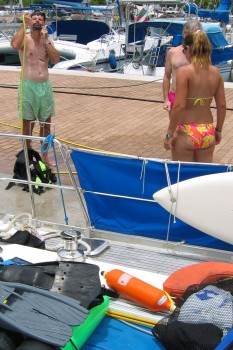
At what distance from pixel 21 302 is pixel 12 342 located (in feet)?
0.81

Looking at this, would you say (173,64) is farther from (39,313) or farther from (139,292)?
(39,313)

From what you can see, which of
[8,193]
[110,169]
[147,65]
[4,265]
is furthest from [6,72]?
[4,265]

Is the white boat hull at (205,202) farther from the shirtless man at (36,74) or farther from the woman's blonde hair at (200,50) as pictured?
the shirtless man at (36,74)

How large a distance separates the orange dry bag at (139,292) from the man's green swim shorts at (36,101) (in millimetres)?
3529

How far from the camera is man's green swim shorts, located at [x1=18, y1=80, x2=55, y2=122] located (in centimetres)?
614

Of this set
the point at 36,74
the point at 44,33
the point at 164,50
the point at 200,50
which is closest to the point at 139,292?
the point at 200,50

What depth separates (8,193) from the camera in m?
5.77

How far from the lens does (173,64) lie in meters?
5.48

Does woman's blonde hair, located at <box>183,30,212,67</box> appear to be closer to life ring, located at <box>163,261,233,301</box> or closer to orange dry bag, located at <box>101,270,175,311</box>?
life ring, located at <box>163,261,233,301</box>

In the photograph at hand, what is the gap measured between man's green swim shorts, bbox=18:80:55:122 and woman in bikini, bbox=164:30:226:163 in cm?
222

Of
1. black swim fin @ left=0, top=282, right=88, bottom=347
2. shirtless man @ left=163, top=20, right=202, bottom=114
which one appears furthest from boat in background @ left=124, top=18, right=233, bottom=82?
black swim fin @ left=0, top=282, right=88, bottom=347

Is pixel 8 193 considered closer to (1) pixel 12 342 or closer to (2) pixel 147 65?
(1) pixel 12 342

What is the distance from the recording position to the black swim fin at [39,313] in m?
2.35

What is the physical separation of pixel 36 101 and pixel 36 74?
0.35 metres
